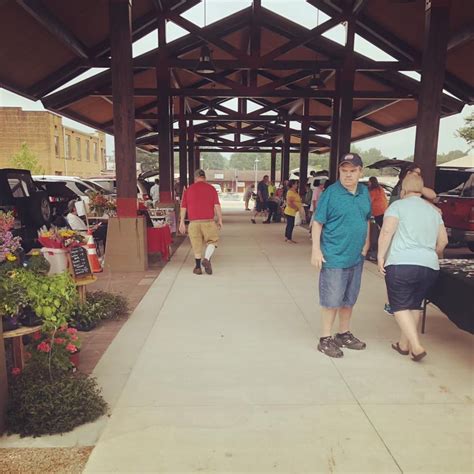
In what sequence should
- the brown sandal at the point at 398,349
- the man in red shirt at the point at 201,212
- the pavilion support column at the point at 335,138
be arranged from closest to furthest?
the brown sandal at the point at 398,349, the man in red shirt at the point at 201,212, the pavilion support column at the point at 335,138

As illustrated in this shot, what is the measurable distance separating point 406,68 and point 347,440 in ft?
37.1

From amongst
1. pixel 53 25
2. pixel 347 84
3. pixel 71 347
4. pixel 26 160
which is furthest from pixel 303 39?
pixel 26 160

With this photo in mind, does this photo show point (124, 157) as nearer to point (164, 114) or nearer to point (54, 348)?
point (54, 348)

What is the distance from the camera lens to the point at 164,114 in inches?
487

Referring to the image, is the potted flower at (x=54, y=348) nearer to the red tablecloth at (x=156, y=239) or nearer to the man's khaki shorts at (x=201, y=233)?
the man's khaki shorts at (x=201, y=233)

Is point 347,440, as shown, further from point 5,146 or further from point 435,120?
point 5,146

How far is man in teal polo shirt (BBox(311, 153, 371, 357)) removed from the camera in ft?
11.9

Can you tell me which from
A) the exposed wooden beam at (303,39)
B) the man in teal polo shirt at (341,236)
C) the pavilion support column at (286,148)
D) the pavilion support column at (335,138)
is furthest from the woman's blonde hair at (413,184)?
the pavilion support column at (286,148)

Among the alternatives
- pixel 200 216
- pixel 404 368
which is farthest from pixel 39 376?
pixel 200 216

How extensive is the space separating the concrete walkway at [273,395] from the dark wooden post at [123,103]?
2691mm

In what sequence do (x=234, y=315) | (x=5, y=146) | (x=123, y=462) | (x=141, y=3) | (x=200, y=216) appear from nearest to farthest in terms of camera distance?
(x=123, y=462)
(x=234, y=315)
(x=200, y=216)
(x=141, y=3)
(x=5, y=146)

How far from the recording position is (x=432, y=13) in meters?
6.95

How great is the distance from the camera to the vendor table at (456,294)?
132 inches

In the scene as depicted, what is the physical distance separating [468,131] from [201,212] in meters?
31.3
